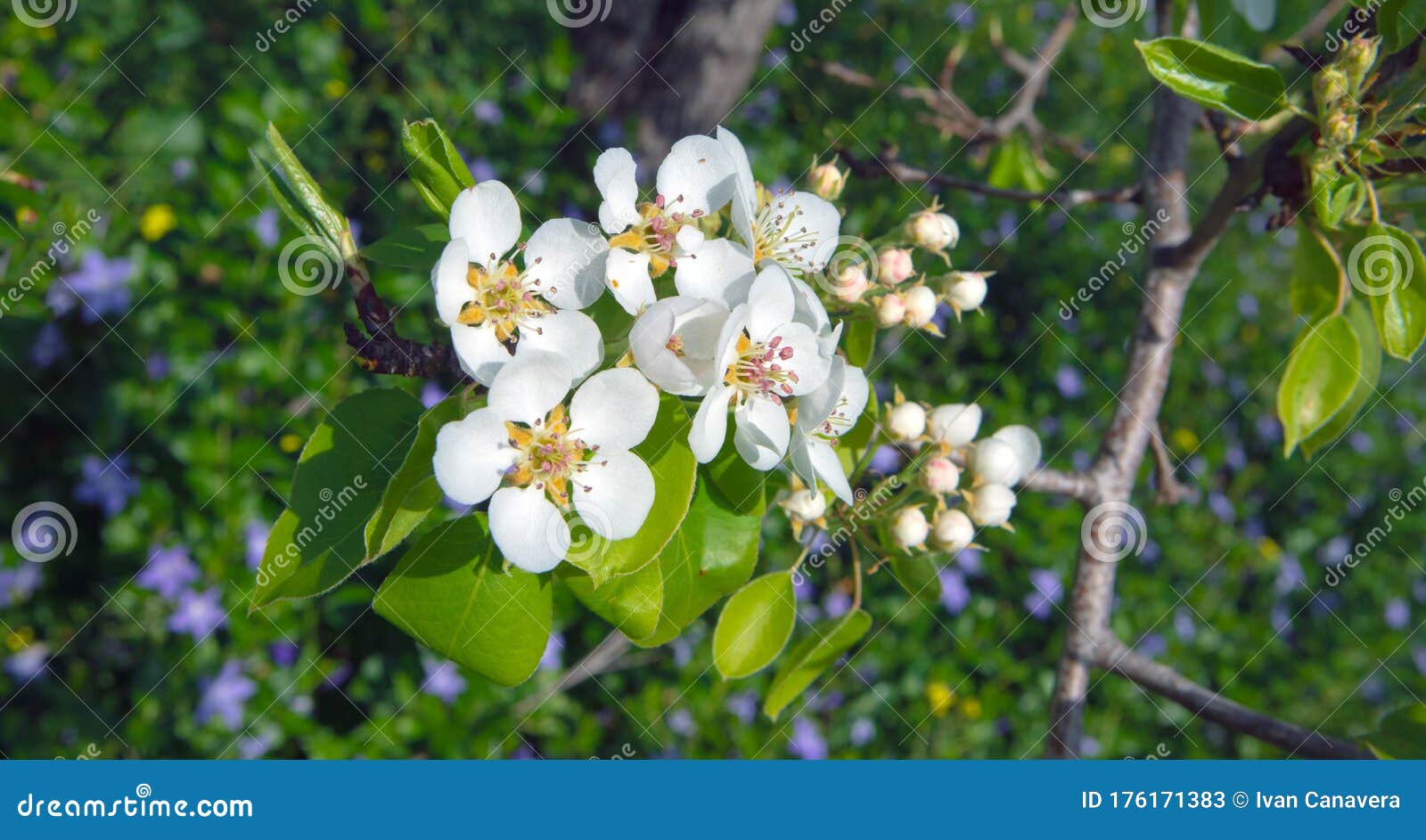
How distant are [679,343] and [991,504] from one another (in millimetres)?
461

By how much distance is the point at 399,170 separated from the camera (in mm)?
2604

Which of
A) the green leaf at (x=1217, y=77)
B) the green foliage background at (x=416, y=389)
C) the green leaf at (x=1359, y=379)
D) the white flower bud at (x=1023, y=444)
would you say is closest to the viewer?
the green leaf at (x=1217, y=77)

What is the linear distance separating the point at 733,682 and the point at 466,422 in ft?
5.41

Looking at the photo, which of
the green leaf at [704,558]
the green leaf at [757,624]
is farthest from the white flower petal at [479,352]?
the green leaf at [757,624]

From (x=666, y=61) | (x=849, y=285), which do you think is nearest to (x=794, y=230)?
(x=849, y=285)

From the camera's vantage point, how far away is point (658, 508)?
0.82 meters

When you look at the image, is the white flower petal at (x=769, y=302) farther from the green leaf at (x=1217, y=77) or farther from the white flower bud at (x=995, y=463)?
the green leaf at (x=1217, y=77)

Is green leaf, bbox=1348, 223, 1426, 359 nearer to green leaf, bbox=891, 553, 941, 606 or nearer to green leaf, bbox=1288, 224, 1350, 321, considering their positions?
green leaf, bbox=1288, 224, 1350, 321

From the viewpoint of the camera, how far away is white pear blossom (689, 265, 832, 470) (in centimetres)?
78

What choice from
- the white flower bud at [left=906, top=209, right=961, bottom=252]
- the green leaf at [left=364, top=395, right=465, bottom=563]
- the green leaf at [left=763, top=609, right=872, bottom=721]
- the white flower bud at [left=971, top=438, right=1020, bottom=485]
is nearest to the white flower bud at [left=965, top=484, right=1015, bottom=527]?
the white flower bud at [left=971, top=438, right=1020, bottom=485]

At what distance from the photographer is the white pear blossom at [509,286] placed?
0.79 metres

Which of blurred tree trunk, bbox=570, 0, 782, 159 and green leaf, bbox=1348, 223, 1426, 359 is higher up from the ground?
blurred tree trunk, bbox=570, 0, 782, 159

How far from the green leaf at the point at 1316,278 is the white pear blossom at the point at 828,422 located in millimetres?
648

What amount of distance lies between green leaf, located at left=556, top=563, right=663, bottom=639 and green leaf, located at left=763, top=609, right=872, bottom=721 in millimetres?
327
